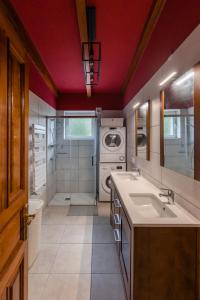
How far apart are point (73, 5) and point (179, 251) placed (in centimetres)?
233

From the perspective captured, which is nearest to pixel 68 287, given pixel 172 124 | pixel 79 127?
pixel 172 124

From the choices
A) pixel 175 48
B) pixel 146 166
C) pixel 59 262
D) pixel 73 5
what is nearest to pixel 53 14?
pixel 73 5

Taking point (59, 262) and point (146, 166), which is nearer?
point (59, 262)

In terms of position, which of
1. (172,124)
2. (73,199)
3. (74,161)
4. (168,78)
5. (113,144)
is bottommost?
(73,199)

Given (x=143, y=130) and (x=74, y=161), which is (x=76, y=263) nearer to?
(x=143, y=130)

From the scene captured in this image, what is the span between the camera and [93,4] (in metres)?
2.14

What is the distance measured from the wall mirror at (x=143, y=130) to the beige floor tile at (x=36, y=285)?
5.95ft

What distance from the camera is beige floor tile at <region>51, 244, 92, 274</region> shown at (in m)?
2.44

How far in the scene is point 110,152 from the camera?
500cm

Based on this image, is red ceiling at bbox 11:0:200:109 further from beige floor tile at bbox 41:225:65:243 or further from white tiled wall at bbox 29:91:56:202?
beige floor tile at bbox 41:225:65:243

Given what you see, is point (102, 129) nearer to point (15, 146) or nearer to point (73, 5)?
point (73, 5)

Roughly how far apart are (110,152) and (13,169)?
12.8 ft

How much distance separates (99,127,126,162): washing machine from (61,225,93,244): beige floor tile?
5.95ft

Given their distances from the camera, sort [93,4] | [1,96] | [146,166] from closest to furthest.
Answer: [1,96] < [93,4] < [146,166]
